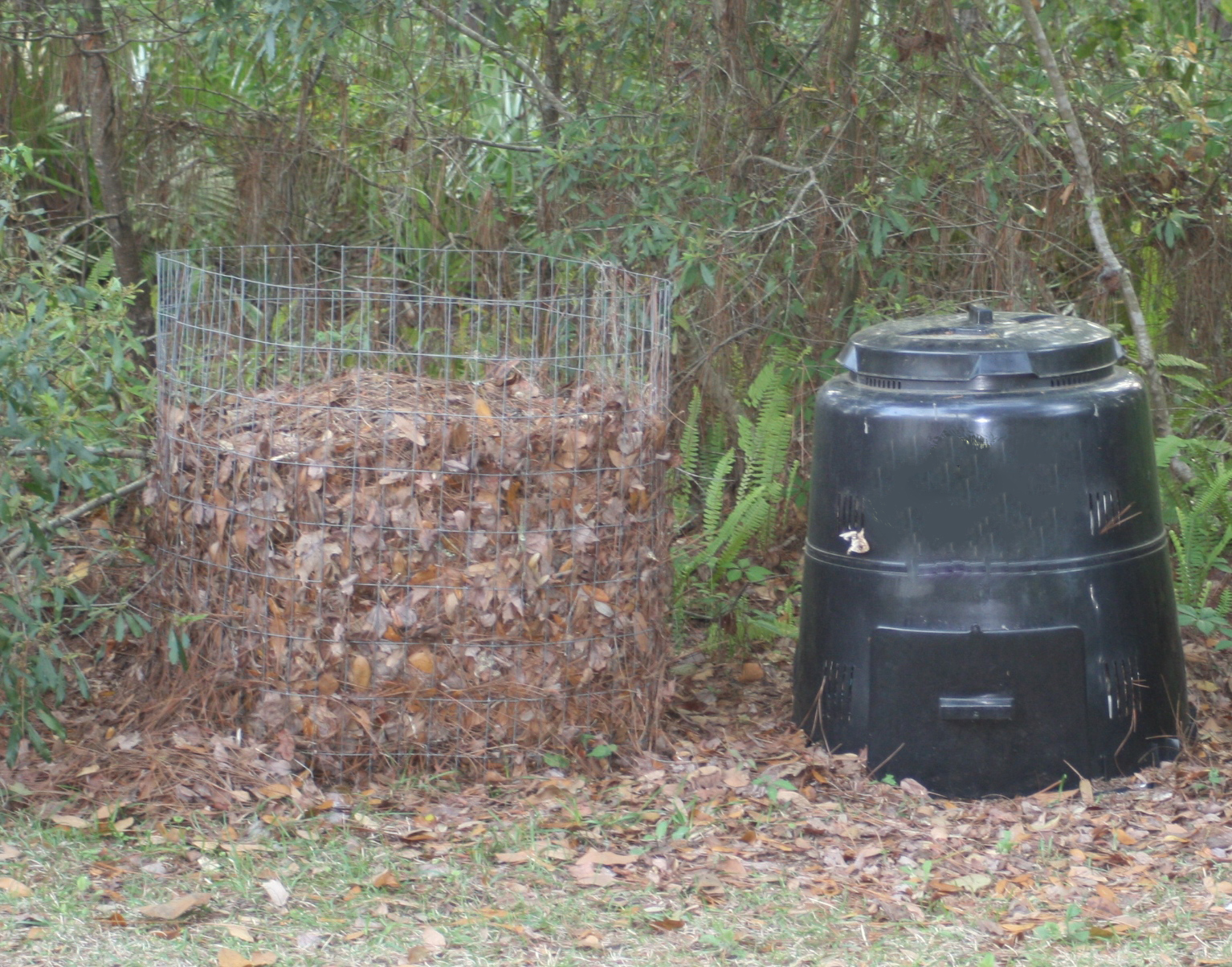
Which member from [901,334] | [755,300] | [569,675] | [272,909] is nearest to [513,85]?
[755,300]

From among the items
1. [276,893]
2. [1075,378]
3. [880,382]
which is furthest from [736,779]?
[1075,378]


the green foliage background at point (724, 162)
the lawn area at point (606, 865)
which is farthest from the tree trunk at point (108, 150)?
the lawn area at point (606, 865)

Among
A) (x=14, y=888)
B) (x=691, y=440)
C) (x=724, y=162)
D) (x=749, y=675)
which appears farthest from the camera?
(x=691, y=440)

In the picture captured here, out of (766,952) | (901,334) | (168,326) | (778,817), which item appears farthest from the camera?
(168,326)

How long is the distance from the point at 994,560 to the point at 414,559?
5.81ft

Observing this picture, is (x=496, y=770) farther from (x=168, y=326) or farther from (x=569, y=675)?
(x=168, y=326)

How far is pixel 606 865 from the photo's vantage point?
379 centimetres

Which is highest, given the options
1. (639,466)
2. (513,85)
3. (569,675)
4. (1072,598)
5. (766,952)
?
(513,85)

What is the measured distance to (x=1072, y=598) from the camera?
415 centimetres

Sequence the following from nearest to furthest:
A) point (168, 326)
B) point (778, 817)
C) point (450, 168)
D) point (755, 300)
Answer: point (778, 817), point (168, 326), point (755, 300), point (450, 168)

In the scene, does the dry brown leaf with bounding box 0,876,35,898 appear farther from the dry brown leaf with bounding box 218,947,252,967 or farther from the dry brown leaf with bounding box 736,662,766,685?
the dry brown leaf with bounding box 736,662,766,685

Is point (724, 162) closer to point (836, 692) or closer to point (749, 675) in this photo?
point (749, 675)

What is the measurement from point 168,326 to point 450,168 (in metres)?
2.27

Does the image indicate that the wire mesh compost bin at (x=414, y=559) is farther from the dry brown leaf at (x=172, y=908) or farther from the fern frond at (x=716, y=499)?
the fern frond at (x=716, y=499)
